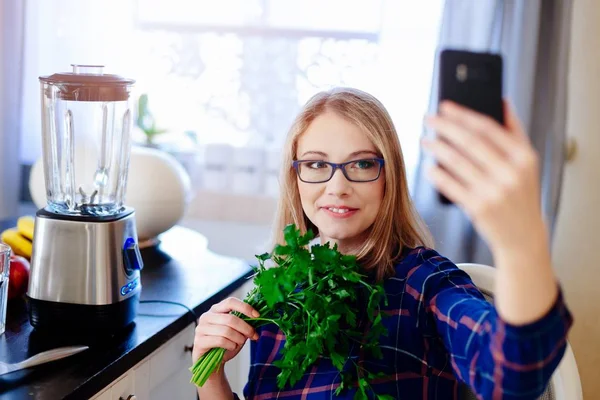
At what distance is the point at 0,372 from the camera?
125 centimetres

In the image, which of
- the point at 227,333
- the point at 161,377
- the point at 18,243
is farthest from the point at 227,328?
the point at 18,243

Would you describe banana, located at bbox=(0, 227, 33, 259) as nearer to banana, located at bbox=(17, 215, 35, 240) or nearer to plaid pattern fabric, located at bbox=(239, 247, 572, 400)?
banana, located at bbox=(17, 215, 35, 240)

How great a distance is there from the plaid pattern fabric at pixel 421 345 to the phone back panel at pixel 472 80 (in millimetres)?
272

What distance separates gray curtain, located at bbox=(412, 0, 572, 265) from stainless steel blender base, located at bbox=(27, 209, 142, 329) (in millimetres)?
1198

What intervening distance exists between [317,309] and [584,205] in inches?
60.9

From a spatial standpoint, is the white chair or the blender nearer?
the white chair

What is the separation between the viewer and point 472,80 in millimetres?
767

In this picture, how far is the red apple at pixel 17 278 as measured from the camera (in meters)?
1.56

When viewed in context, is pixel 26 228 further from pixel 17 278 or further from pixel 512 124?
pixel 512 124

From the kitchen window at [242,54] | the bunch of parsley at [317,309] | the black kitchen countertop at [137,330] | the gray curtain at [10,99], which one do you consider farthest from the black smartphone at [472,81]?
the gray curtain at [10,99]

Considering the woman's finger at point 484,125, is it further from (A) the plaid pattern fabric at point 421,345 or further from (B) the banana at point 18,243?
(B) the banana at point 18,243

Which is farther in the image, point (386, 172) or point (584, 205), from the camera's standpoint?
point (584, 205)

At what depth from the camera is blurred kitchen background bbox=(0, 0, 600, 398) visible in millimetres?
2268

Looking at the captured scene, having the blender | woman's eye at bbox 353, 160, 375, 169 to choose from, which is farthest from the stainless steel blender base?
woman's eye at bbox 353, 160, 375, 169
